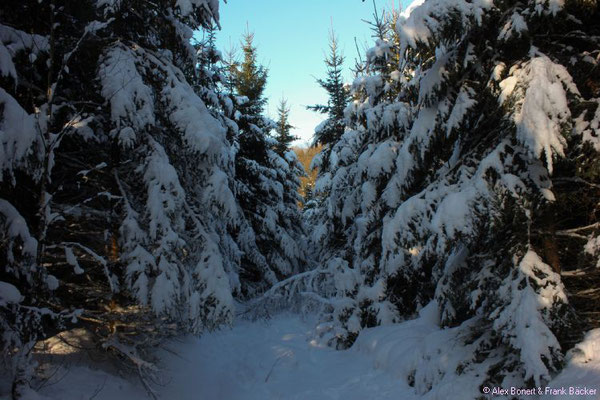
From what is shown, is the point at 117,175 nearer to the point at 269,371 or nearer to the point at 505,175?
the point at 269,371

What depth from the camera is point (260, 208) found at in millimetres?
14133

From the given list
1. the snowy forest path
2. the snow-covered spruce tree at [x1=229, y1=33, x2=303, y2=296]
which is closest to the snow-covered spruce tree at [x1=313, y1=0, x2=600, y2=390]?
the snowy forest path

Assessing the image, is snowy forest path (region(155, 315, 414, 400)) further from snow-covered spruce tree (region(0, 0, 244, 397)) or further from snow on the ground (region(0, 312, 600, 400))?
snow-covered spruce tree (region(0, 0, 244, 397))

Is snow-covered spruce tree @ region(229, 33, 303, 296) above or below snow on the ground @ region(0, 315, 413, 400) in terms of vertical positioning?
above

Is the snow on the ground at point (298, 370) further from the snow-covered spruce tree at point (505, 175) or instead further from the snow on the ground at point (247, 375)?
the snow-covered spruce tree at point (505, 175)

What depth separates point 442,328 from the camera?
582 cm

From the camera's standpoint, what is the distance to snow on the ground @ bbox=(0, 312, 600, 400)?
410 cm

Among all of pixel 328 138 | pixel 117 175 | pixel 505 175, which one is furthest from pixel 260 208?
pixel 505 175

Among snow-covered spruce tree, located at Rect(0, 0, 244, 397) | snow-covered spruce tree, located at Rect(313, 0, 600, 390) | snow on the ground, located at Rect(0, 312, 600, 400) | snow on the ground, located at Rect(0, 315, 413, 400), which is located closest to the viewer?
snow-covered spruce tree, located at Rect(313, 0, 600, 390)

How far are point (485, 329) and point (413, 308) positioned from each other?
11.3 feet

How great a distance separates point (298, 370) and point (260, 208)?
24.1 ft

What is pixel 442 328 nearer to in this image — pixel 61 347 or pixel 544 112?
pixel 544 112

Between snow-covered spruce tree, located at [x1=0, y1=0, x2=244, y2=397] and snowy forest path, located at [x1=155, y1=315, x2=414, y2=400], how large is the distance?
57.4 inches

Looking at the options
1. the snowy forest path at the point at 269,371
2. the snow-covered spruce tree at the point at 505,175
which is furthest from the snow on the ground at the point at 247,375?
the snow-covered spruce tree at the point at 505,175
